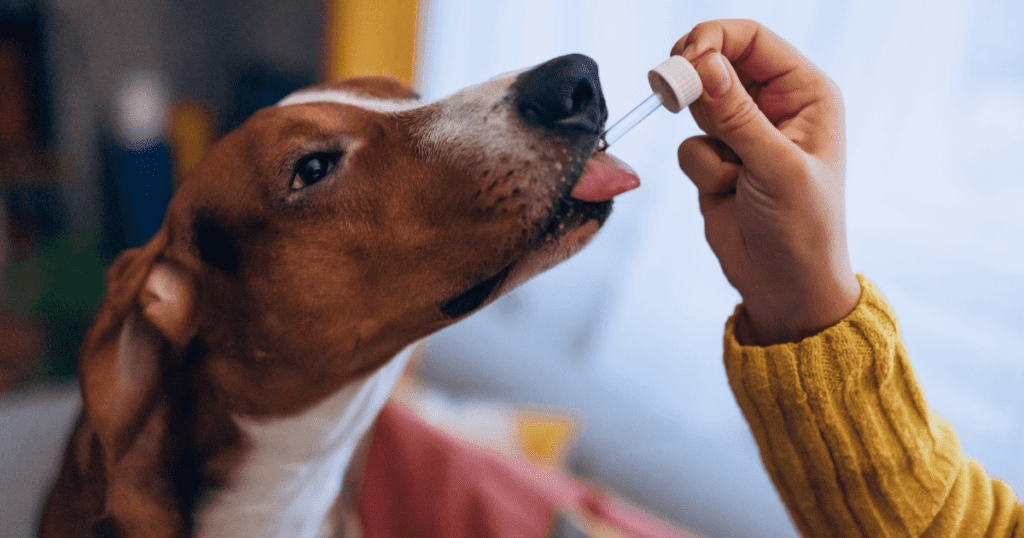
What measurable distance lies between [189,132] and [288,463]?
1.64 m

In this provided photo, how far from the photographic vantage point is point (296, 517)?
94 centimetres

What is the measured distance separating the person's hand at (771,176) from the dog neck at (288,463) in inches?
18.3

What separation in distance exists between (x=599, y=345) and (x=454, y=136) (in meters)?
1.46

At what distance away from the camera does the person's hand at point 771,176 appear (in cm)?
67

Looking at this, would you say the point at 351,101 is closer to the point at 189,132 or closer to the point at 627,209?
the point at 627,209

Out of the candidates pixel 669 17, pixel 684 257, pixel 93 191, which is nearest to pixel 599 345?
pixel 684 257

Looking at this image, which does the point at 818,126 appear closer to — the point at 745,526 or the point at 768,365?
the point at 768,365

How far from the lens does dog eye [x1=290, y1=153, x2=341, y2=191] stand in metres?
0.80

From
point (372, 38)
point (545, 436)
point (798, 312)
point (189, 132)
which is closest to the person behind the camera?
point (798, 312)

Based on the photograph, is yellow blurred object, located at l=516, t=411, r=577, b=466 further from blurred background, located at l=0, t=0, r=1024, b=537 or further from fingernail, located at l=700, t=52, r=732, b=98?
fingernail, located at l=700, t=52, r=732, b=98

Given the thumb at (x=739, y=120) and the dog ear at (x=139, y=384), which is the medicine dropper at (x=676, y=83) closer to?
the thumb at (x=739, y=120)

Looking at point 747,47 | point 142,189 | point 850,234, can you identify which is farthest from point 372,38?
point 747,47

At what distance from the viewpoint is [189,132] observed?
212 centimetres

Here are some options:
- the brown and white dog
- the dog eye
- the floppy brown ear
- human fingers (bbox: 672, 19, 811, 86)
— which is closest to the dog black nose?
the brown and white dog
